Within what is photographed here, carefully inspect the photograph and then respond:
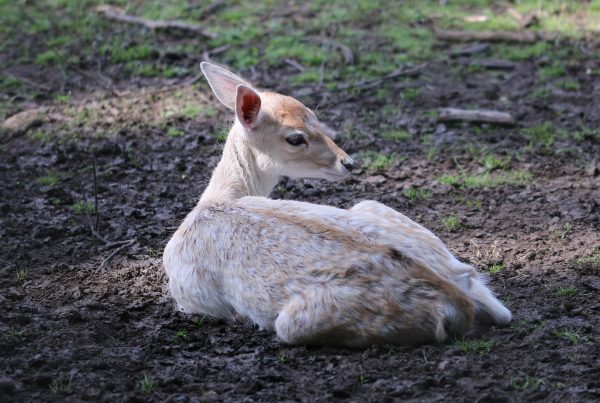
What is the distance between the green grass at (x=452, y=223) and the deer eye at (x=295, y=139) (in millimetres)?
1477

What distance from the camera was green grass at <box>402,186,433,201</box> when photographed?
8109 millimetres

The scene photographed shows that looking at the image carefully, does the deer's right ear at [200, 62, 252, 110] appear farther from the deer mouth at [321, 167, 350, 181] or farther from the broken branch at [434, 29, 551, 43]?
the broken branch at [434, 29, 551, 43]

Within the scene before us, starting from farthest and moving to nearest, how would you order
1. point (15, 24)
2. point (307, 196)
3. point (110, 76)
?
point (15, 24) → point (110, 76) → point (307, 196)

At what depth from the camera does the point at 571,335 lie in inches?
A: 209

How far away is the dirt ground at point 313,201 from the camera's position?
4945mm

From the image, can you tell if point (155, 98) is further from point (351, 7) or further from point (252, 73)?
point (351, 7)

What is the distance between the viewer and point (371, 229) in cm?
547

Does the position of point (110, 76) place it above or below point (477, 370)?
below

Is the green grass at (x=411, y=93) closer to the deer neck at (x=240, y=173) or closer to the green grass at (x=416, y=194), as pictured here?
the green grass at (x=416, y=194)

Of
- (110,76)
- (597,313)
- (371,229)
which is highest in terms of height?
(371,229)

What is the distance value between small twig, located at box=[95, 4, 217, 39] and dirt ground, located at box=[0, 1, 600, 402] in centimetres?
36

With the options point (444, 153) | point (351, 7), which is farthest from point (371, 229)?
point (351, 7)

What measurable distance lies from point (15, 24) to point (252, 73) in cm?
404

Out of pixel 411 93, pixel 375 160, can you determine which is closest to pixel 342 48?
pixel 411 93
